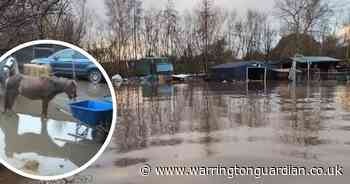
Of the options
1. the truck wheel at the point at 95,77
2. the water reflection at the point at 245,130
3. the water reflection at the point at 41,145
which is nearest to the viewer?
the water reflection at the point at 41,145

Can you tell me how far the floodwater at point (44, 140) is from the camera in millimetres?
1573

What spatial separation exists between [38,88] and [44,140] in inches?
8.7

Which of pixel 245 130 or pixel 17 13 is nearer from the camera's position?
pixel 17 13

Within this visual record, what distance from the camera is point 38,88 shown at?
1.64 m

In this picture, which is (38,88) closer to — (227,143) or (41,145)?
(41,145)

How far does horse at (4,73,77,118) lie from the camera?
1614mm

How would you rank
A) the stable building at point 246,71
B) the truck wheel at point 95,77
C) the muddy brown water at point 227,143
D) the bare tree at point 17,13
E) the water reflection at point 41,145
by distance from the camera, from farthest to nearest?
the stable building at point 246,71, the muddy brown water at point 227,143, the bare tree at point 17,13, the truck wheel at point 95,77, the water reflection at point 41,145

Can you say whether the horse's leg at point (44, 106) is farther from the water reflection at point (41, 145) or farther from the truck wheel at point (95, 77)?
the truck wheel at point (95, 77)

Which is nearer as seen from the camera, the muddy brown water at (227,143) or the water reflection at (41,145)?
the water reflection at (41,145)

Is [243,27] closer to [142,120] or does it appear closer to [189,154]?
[142,120]

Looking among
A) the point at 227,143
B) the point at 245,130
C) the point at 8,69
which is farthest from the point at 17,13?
the point at 245,130

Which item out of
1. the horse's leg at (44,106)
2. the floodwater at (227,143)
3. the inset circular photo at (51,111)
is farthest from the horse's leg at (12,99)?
the floodwater at (227,143)

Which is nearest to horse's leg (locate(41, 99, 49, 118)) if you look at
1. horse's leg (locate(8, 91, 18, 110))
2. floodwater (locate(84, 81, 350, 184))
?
horse's leg (locate(8, 91, 18, 110))

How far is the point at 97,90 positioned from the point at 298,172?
4548mm
